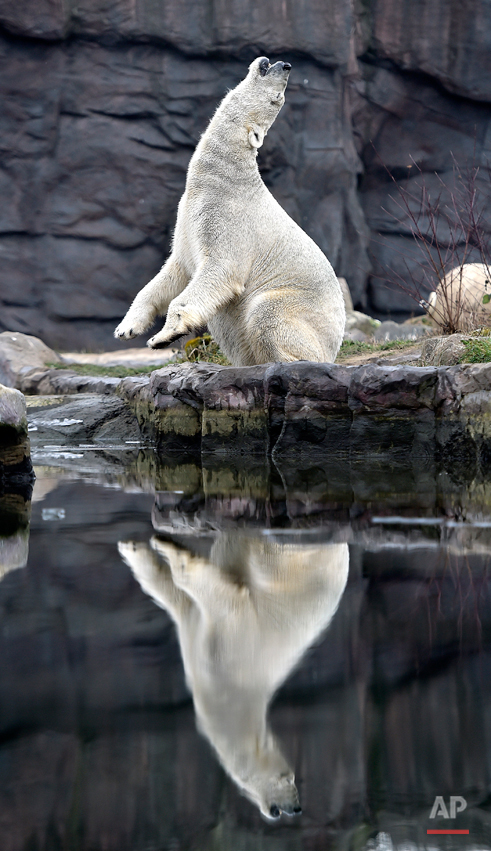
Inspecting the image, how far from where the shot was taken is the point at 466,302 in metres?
8.38

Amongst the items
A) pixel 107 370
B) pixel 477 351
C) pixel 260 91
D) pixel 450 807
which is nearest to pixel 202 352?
pixel 107 370

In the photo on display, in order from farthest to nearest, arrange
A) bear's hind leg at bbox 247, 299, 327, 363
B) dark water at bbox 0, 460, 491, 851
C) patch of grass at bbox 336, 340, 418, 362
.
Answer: patch of grass at bbox 336, 340, 418, 362, bear's hind leg at bbox 247, 299, 327, 363, dark water at bbox 0, 460, 491, 851

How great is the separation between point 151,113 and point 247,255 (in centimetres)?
1126

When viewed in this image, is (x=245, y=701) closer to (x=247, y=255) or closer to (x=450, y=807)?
(x=450, y=807)

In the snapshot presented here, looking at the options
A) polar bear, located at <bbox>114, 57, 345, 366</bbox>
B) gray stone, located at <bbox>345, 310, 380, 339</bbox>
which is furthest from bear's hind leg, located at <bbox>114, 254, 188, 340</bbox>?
gray stone, located at <bbox>345, 310, 380, 339</bbox>

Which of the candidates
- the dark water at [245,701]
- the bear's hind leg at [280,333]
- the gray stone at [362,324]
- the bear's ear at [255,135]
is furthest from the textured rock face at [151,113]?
the dark water at [245,701]

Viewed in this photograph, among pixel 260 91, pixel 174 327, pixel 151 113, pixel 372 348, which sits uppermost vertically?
pixel 151 113

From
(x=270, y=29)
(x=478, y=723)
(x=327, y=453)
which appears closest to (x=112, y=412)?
(x=327, y=453)

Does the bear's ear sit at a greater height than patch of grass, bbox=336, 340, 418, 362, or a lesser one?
greater

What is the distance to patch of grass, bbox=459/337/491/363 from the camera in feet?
17.6

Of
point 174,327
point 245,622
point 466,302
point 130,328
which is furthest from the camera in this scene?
point 466,302

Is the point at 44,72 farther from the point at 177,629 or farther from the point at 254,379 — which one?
the point at 177,629

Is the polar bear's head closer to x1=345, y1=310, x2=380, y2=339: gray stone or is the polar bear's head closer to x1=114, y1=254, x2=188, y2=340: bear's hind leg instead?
x1=114, y1=254, x2=188, y2=340: bear's hind leg

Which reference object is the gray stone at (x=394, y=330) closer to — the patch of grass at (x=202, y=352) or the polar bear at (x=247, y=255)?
the patch of grass at (x=202, y=352)
